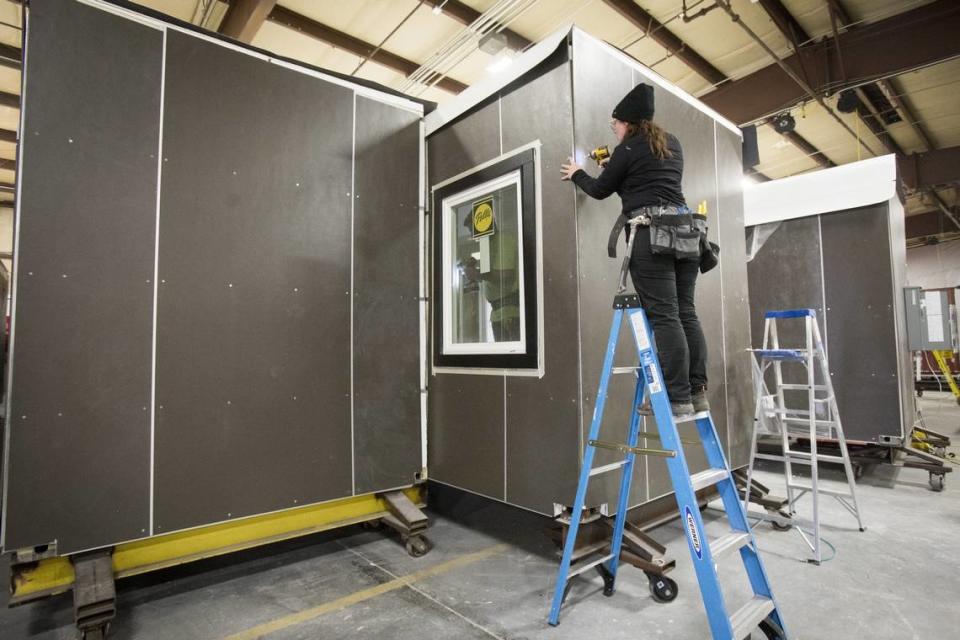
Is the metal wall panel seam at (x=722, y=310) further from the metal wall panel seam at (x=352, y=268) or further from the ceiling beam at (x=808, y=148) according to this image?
the ceiling beam at (x=808, y=148)

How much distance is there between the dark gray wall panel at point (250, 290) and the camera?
268 cm

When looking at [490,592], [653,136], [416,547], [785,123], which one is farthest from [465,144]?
[785,123]

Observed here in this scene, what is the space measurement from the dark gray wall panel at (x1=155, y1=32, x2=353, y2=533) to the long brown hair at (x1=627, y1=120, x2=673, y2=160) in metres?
1.92

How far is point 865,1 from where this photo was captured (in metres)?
5.17

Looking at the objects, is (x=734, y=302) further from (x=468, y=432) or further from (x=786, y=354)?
(x=468, y=432)

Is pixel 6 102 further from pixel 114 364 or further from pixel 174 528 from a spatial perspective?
pixel 174 528

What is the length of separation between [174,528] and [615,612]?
7.48ft

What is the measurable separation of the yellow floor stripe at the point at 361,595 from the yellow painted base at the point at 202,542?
620 millimetres

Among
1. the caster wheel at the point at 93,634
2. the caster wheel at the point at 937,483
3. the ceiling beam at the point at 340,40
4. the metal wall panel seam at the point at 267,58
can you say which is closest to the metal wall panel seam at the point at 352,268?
the metal wall panel seam at the point at 267,58

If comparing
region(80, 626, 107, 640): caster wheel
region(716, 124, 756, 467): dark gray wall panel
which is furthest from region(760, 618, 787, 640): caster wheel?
region(80, 626, 107, 640): caster wheel

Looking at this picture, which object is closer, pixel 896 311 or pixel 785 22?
pixel 896 311

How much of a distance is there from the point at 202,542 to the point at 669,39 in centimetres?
668

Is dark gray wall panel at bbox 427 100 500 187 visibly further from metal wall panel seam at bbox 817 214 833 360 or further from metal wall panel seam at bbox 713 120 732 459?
metal wall panel seam at bbox 817 214 833 360

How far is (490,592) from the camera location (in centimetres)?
252
